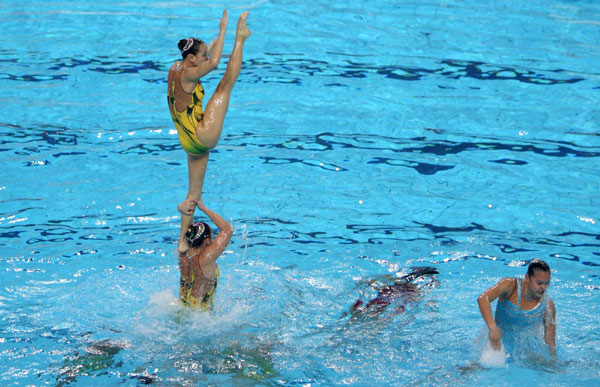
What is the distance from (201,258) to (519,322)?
7.51 feet

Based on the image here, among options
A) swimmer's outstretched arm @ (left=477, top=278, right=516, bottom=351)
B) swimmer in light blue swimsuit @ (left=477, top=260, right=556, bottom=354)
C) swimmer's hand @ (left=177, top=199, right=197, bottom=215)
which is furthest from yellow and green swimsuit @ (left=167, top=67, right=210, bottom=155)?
swimmer in light blue swimsuit @ (left=477, top=260, right=556, bottom=354)

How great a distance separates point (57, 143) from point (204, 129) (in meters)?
4.09

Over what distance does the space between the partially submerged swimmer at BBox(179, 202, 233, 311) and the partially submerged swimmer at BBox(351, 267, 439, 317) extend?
123cm

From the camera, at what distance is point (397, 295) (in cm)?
630

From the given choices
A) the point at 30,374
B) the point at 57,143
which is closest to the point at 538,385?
the point at 30,374

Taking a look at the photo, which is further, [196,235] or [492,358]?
[196,235]

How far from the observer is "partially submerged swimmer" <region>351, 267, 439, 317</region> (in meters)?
6.13

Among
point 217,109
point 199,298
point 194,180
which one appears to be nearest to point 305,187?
point 199,298

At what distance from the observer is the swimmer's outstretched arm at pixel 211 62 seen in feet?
16.0

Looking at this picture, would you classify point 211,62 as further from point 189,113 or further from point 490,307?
point 490,307

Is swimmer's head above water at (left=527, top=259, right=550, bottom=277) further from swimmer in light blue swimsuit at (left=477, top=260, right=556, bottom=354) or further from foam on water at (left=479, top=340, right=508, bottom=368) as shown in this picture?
foam on water at (left=479, top=340, right=508, bottom=368)

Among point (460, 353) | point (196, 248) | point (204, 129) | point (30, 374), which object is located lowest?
point (30, 374)

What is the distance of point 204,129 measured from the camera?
5.13m

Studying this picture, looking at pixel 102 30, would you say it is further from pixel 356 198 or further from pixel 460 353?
pixel 460 353
